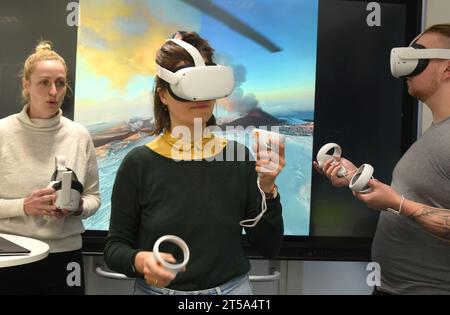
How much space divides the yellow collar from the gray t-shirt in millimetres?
522

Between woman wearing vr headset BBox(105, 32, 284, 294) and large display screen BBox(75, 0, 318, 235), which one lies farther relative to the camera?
large display screen BBox(75, 0, 318, 235)

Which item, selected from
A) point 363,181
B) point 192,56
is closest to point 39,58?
point 192,56

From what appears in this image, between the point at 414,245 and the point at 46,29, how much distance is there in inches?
55.5

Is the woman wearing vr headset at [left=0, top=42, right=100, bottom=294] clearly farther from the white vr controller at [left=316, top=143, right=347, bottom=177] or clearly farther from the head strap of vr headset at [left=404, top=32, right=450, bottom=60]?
the head strap of vr headset at [left=404, top=32, right=450, bottom=60]

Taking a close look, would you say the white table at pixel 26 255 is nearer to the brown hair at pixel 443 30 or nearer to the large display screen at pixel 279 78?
the large display screen at pixel 279 78

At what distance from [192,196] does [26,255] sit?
458 mm

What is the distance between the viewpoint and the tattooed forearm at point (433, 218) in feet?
3.66

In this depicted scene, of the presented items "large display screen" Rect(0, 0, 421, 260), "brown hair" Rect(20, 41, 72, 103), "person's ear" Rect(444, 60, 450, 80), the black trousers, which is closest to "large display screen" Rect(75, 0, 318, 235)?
"large display screen" Rect(0, 0, 421, 260)

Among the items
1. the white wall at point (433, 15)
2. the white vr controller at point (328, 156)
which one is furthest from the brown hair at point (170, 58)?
the white wall at point (433, 15)

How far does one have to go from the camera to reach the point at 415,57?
1240mm

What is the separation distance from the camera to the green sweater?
974 mm

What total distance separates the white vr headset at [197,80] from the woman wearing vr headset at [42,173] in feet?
1.80

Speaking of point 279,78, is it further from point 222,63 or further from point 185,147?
point 185,147
